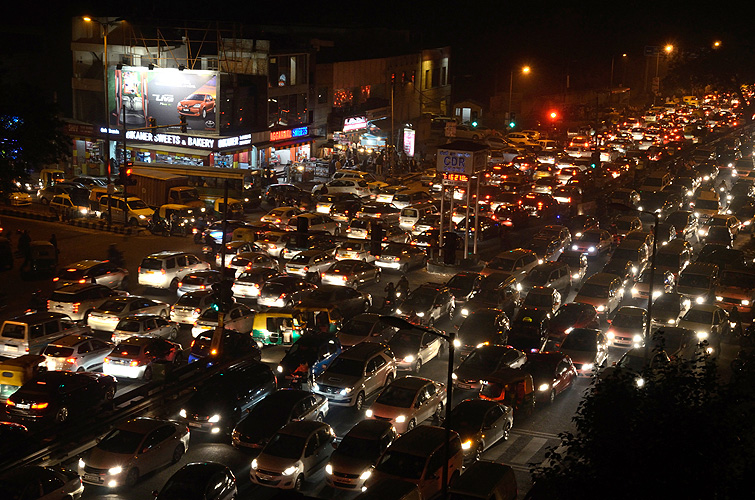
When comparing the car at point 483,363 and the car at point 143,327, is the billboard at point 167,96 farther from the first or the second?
the car at point 483,363

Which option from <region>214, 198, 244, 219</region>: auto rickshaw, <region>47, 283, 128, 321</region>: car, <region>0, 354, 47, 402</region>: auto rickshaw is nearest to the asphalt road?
<region>47, 283, 128, 321</region>: car

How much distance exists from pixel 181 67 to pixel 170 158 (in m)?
6.05

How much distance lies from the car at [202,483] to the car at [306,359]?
7775 millimetres

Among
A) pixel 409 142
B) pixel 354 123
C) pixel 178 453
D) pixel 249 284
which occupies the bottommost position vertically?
pixel 178 453

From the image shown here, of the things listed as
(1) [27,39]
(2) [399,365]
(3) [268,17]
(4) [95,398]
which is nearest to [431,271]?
(2) [399,365]

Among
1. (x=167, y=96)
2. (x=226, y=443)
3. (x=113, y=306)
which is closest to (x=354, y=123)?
(x=167, y=96)

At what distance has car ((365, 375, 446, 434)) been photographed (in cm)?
2411

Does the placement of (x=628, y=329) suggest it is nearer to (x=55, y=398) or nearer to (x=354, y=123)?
(x=55, y=398)

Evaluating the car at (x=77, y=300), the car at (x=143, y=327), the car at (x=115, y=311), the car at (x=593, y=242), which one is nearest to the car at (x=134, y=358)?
→ the car at (x=143, y=327)

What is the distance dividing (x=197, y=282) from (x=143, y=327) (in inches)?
244

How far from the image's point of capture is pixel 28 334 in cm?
2866

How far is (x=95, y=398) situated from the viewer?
2495cm

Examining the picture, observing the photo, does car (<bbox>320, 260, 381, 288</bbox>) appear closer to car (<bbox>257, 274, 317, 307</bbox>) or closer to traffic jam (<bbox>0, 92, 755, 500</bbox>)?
traffic jam (<bbox>0, 92, 755, 500</bbox>)

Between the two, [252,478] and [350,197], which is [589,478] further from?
[350,197]
